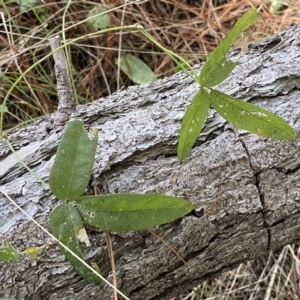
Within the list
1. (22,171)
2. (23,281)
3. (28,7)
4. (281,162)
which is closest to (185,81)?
(281,162)

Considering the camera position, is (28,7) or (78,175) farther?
(28,7)

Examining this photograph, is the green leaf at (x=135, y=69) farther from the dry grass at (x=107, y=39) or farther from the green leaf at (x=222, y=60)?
the green leaf at (x=222, y=60)

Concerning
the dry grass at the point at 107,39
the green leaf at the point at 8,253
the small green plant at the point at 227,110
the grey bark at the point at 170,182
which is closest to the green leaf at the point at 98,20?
the dry grass at the point at 107,39

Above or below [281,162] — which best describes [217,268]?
below

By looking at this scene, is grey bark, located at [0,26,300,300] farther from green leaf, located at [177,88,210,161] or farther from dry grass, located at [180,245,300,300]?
dry grass, located at [180,245,300,300]

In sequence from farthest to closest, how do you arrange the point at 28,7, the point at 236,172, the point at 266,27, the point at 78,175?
the point at 266,27 < the point at 28,7 < the point at 236,172 < the point at 78,175

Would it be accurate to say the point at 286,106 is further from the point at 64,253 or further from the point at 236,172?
the point at 64,253

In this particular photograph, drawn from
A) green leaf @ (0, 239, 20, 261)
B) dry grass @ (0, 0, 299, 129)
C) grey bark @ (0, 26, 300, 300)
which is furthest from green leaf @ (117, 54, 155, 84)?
→ green leaf @ (0, 239, 20, 261)

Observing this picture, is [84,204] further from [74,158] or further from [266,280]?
[266,280]
